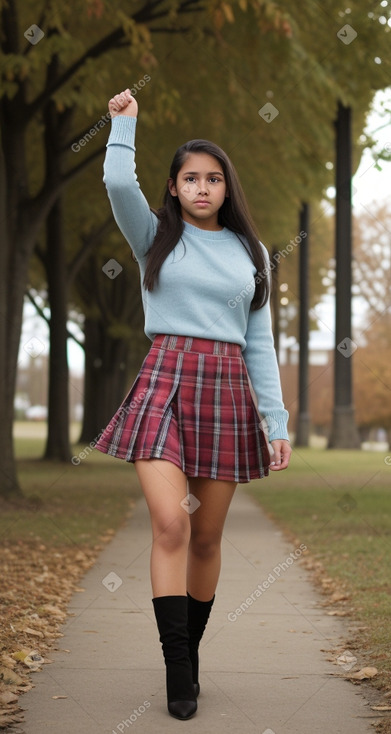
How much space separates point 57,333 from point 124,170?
1688 centimetres

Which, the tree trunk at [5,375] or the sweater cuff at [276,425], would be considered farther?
the tree trunk at [5,375]

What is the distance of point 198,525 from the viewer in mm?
4191

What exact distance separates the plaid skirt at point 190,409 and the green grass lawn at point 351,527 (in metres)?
1.22

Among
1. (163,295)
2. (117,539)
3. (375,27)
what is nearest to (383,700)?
(163,295)

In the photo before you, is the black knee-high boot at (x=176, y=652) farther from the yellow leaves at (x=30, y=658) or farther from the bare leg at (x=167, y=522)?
the yellow leaves at (x=30, y=658)

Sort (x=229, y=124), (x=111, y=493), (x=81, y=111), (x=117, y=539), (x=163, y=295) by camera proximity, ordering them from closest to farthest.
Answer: (x=163, y=295)
(x=117, y=539)
(x=111, y=493)
(x=229, y=124)
(x=81, y=111)

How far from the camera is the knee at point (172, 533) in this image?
3.92 m

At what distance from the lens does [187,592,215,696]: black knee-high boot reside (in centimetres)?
427

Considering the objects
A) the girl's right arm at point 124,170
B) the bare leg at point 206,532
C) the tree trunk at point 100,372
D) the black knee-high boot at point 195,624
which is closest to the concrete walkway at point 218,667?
the black knee-high boot at point 195,624

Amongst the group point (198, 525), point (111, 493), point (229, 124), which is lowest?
point (111, 493)

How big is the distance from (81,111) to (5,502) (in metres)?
7.98

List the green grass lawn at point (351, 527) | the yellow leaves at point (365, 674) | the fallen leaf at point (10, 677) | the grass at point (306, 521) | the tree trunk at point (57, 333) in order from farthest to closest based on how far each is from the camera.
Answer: the tree trunk at point (57, 333)
the grass at point (306, 521)
the green grass lawn at point (351, 527)
the yellow leaves at point (365, 674)
the fallen leaf at point (10, 677)

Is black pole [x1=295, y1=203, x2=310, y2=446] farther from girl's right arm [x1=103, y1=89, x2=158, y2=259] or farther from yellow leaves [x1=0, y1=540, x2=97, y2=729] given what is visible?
girl's right arm [x1=103, y1=89, x2=158, y2=259]

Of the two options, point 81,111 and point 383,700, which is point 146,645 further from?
point 81,111
